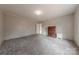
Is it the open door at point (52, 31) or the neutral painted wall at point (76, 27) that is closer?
the neutral painted wall at point (76, 27)

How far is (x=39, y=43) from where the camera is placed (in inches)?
55.8

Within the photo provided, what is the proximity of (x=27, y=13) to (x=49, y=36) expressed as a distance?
484mm

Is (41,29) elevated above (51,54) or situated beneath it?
elevated above

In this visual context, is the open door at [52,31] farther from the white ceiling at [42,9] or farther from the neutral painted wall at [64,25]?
the white ceiling at [42,9]

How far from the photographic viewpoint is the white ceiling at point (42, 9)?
4.25 feet

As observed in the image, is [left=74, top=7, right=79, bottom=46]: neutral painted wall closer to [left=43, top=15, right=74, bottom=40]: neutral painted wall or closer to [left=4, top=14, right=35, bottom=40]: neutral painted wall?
[left=43, top=15, right=74, bottom=40]: neutral painted wall

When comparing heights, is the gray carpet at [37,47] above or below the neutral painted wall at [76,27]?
below

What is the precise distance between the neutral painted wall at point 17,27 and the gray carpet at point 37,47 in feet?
0.24

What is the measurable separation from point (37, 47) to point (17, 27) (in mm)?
425

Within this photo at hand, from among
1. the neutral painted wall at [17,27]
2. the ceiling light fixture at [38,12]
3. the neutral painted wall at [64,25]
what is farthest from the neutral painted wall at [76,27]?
the neutral painted wall at [17,27]

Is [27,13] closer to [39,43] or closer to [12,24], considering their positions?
[12,24]

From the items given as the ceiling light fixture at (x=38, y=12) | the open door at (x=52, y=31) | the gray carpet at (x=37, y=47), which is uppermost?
the ceiling light fixture at (x=38, y=12)
